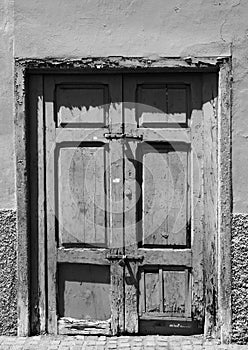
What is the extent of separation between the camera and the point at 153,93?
5625 mm

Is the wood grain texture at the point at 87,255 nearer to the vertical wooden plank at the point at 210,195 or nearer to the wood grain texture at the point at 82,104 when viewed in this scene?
the vertical wooden plank at the point at 210,195

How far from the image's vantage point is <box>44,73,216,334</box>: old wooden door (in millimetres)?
5641

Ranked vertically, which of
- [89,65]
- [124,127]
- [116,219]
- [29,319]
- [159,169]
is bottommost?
[29,319]

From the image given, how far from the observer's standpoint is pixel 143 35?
545 centimetres

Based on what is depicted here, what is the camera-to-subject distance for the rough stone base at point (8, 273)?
18.7 feet

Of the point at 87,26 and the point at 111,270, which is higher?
the point at 87,26

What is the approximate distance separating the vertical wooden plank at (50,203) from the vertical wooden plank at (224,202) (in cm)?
136

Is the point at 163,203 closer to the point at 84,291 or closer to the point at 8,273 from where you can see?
the point at 84,291

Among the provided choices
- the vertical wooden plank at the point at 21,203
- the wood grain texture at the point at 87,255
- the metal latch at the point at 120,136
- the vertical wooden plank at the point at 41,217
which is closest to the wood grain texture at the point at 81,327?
the vertical wooden plank at the point at 41,217

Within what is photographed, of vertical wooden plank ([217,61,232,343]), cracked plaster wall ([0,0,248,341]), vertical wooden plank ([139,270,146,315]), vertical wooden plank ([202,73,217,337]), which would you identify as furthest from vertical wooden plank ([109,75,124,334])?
vertical wooden plank ([217,61,232,343])

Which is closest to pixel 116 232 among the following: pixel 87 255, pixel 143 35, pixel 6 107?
pixel 87 255

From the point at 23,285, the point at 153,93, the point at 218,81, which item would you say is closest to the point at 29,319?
the point at 23,285

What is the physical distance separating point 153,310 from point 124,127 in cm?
154

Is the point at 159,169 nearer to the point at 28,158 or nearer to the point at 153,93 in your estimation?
the point at 153,93
